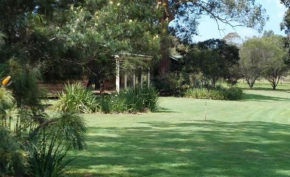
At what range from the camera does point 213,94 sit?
3838cm

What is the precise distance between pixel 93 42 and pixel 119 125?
6839 mm

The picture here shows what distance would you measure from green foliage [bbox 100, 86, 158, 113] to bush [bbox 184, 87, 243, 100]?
552 inches

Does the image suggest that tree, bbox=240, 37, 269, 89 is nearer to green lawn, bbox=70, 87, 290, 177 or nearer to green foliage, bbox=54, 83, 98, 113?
green foliage, bbox=54, 83, 98, 113

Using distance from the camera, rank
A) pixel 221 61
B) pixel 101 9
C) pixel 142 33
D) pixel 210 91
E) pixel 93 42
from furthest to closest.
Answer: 1. pixel 221 61
2. pixel 210 91
3. pixel 142 33
4. pixel 101 9
5. pixel 93 42

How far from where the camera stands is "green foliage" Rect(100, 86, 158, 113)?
22188 millimetres

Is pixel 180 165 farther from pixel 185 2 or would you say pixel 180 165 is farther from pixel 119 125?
pixel 185 2

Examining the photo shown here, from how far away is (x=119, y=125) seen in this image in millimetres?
16578

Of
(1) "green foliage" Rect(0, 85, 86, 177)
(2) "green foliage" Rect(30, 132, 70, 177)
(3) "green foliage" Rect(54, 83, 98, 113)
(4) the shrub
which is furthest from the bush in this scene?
(1) "green foliage" Rect(0, 85, 86, 177)

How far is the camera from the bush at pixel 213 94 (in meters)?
38.1

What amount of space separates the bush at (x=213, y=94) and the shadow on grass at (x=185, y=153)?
22.8 metres

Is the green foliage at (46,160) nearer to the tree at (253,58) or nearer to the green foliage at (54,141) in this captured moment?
the green foliage at (54,141)

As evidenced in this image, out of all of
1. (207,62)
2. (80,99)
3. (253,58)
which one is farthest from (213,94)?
(253,58)

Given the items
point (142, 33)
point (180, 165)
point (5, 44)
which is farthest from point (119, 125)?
point (5, 44)

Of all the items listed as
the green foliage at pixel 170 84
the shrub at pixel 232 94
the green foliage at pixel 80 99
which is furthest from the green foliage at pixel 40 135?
the green foliage at pixel 170 84
